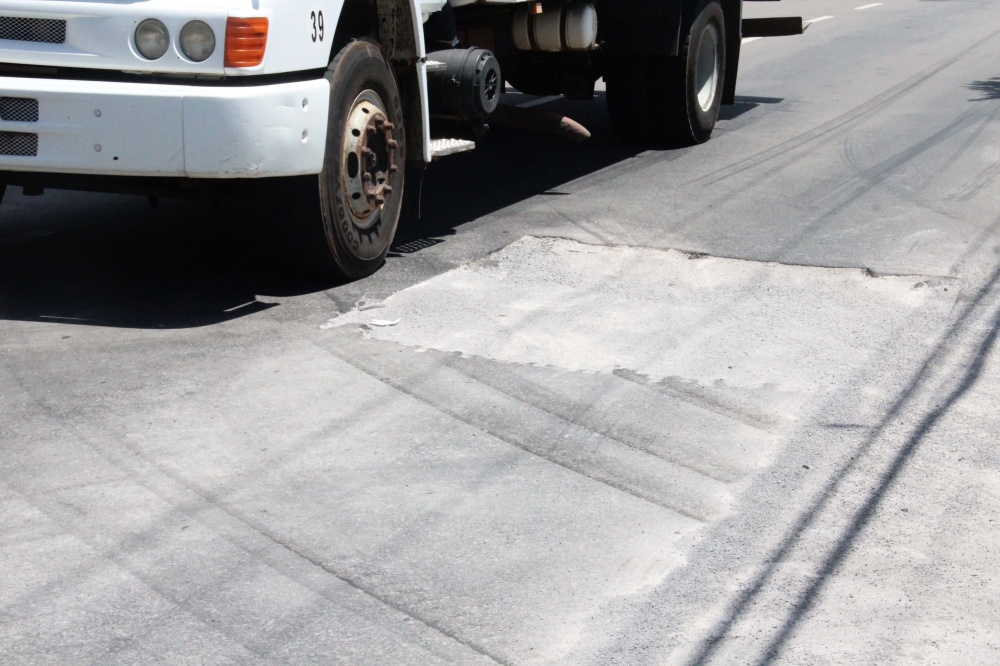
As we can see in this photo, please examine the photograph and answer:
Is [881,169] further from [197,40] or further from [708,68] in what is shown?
[197,40]

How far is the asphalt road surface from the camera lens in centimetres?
355

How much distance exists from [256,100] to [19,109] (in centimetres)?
102

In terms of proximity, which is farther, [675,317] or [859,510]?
[675,317]

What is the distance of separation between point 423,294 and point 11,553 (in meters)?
3.02

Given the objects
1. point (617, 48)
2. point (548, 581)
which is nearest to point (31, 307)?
point (548, 581)

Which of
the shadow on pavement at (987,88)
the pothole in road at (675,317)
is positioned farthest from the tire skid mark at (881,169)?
the pothole in road at (675,317)

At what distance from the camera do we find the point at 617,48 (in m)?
9.80

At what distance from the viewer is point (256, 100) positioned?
5.64 m

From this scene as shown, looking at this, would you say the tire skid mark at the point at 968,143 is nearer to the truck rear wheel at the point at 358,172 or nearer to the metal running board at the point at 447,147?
the metal running board at the point at 447,147

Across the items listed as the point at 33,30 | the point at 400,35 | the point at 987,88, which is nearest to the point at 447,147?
the point at 400,35

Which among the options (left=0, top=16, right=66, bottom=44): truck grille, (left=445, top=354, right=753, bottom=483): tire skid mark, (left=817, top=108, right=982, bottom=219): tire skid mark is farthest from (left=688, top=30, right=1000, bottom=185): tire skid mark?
(left=0, top=16, right=66, bottom=44): truck grille

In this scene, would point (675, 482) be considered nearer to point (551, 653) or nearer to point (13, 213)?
point (551, 653)

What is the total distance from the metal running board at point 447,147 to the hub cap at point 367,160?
1.53 ft

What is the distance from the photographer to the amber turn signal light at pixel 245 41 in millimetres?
5555
